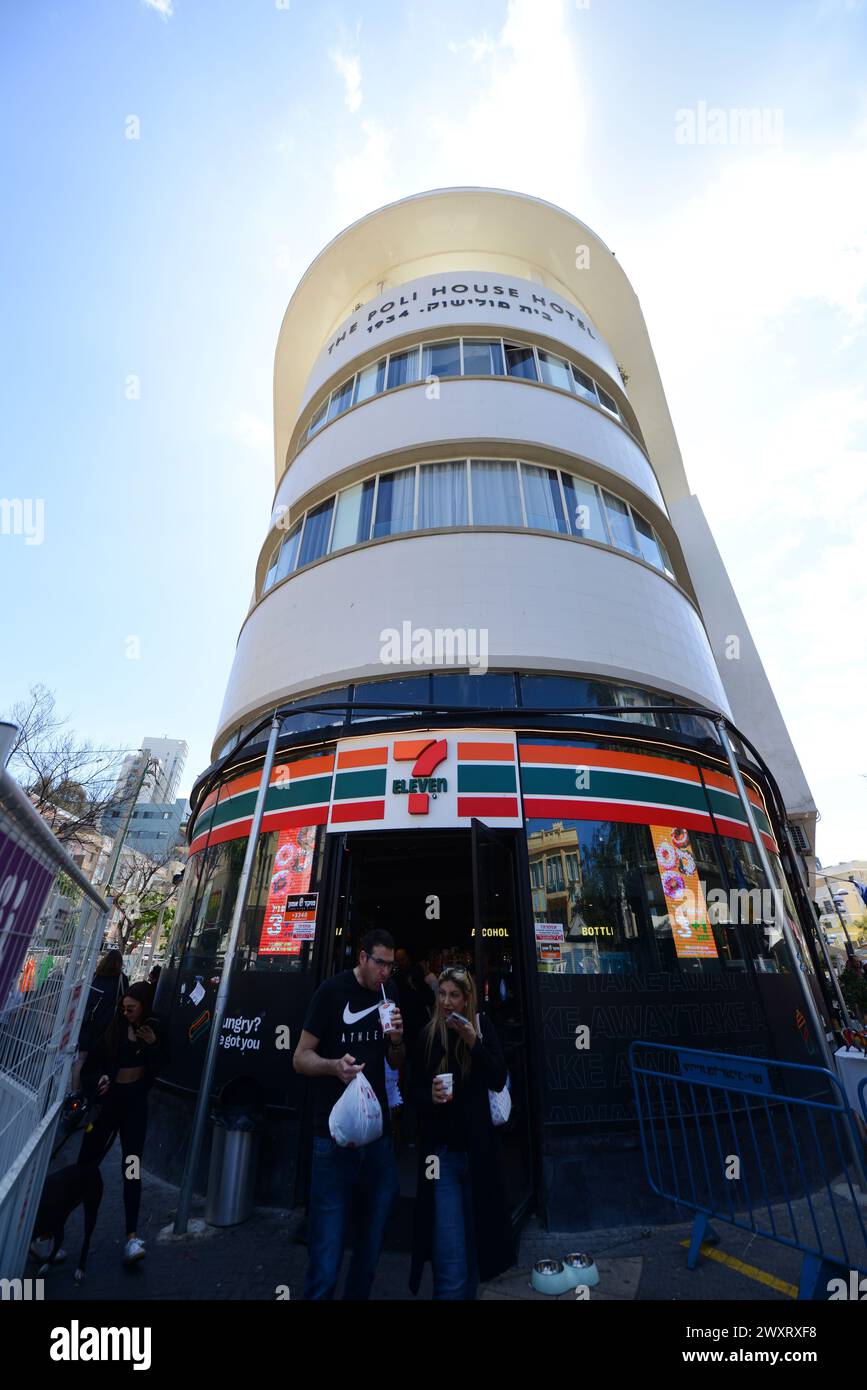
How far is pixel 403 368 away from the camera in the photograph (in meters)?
12.0

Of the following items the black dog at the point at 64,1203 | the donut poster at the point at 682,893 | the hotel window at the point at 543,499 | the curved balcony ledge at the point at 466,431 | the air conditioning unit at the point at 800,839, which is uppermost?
the curved balcony ledge at the point at 466,431

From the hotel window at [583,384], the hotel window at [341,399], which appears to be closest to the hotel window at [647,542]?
the hotel window at [583,384]

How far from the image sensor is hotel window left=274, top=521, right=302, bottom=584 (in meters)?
10.7

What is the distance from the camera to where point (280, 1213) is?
17.3 feet

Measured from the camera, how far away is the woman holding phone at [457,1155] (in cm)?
326

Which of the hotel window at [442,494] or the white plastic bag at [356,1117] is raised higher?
the hotel window at [442,494]

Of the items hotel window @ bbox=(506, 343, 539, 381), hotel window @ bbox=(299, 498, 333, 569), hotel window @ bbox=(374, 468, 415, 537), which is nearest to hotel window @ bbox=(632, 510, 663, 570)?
hotel window @ bbox=(506, 343, 539, 381)

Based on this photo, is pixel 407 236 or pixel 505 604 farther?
pixel 407 236

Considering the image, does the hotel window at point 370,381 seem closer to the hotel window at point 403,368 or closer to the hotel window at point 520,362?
the hotel window at point 403,368

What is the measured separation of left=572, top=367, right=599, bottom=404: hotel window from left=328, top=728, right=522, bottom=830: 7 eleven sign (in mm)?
8714

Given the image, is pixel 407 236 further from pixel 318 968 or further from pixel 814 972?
pixel 814 972

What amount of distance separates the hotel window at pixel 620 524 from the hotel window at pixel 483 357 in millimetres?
3388
